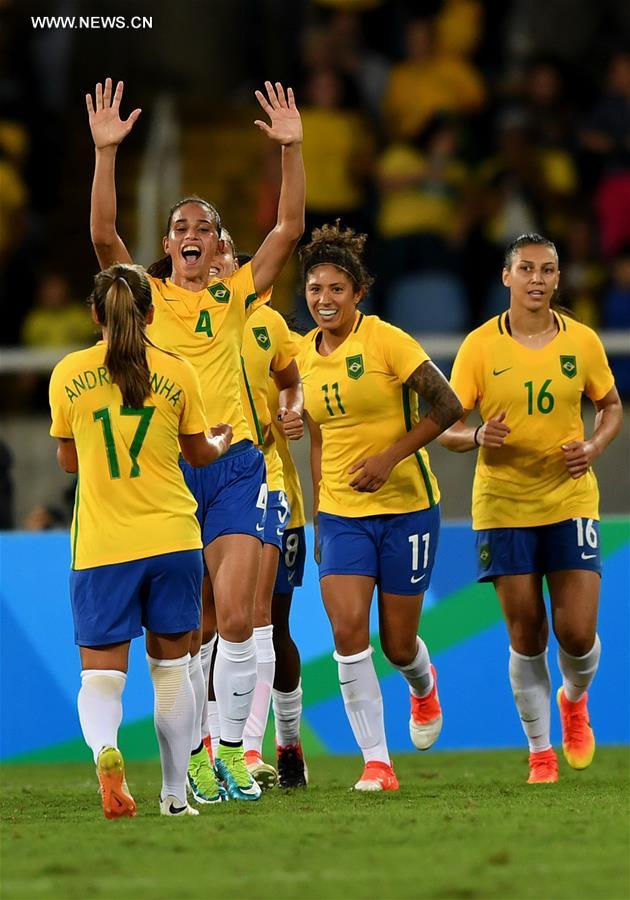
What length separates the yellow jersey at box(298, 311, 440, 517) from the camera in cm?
822

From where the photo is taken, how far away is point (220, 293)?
775 centimetres

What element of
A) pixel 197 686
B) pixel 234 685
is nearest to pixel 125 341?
pixel 197 686

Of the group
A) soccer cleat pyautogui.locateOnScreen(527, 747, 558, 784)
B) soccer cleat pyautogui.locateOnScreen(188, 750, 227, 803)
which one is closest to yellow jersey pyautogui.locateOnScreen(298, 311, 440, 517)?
soccer cleat pyautogui.locateOnScreen(527, 747, 558, 784)

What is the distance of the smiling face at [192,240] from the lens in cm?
770

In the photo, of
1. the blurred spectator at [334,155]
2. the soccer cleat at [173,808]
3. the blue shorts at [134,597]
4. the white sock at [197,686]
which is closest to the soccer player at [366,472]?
the white sock at [197,686]

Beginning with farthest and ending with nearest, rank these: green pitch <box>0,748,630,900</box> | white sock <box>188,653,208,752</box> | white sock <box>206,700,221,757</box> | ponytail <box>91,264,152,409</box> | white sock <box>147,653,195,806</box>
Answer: white sock <box>206,700,221,757</box> < white sock <box>188,653,208,752</box> < white sock <box>147,653,195,806</box> < ponytail <box>91,264,152,409</box> < green pitch <box>0,748,630,900</box>

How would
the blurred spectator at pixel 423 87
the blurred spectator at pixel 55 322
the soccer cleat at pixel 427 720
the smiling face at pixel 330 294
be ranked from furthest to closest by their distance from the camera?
the blurred spectator at pixel 423 87
the blurred spectator at pixel 55 322
the soccer cleat at pixel 427 720
the smiling face at pixel 330 294

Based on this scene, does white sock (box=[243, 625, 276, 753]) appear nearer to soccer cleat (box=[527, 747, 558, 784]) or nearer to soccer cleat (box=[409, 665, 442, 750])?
soccer cleat (box=[409, 665, 442, 750])

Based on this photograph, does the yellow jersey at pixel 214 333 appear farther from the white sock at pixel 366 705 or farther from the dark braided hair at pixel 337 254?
the white sock at pixel 366 705

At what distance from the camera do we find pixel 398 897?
4879mm

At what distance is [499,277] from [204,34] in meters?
4.38

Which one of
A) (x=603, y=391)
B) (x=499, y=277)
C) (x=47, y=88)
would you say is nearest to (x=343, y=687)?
(x=603, y=391)

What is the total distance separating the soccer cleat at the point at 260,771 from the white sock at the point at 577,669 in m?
1.54

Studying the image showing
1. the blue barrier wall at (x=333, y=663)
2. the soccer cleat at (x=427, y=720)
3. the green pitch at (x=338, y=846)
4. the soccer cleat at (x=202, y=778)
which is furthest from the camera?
the blue barrier wall at (x=333, y=663)
